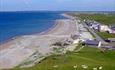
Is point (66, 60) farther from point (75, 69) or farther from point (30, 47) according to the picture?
point (30, 47)

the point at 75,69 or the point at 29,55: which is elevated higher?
the point at 75,69

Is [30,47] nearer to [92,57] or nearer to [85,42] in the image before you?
[85,42]

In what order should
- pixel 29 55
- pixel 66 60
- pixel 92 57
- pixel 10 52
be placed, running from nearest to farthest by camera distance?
pixel 66 60 < pixel 92 57 < pixel 29 55 < pixel 10 52

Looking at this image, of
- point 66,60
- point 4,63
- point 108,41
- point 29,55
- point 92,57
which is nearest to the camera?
point 66,60

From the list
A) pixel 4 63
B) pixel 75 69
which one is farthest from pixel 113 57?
pixel 4 63

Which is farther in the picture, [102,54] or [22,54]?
[22,54]

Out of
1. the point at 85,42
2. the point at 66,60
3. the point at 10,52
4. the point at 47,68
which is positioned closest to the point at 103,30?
the point at 85,42

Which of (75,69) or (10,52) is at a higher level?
(75,69)

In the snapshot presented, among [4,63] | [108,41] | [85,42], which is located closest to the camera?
[4,63]

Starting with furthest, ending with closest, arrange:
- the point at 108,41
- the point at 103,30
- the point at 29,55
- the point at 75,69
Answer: the point at 103,30, the point at 108,41, the point at 29,55, the point at 75,69
